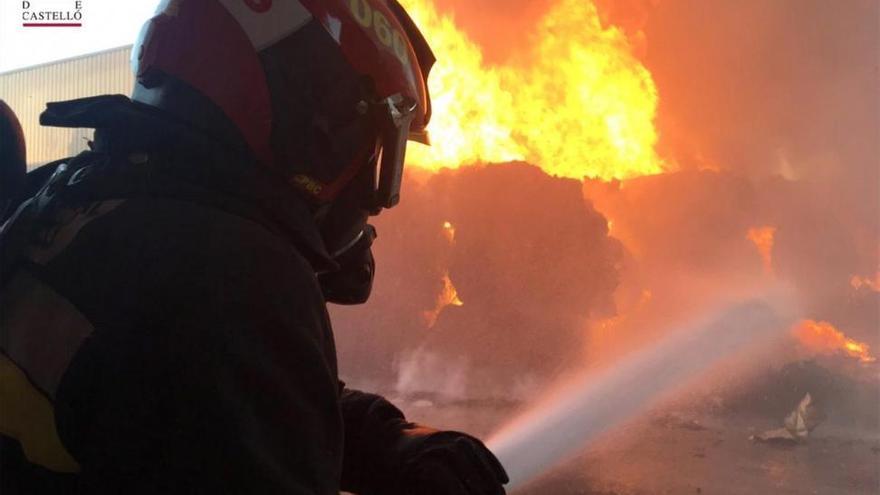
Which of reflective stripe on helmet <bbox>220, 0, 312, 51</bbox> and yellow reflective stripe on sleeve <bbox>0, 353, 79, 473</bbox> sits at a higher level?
reflective stripe on helmet <bbox>220, 0, 312, 51</bbox>

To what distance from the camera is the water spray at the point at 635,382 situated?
12.4 feet

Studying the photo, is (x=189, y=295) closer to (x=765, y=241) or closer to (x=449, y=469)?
(x=449, y=469)

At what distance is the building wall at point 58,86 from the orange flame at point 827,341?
17.6 feet

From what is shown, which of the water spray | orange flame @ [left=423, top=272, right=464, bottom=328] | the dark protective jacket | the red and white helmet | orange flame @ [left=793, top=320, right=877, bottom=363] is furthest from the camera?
orange flame @ [left=423, top=272, right=464, bottom=328]

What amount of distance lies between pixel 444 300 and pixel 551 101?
206cm

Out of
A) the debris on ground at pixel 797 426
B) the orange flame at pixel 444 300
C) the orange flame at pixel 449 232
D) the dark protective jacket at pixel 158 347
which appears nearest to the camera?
the dark protective jacket at pixel 158 347

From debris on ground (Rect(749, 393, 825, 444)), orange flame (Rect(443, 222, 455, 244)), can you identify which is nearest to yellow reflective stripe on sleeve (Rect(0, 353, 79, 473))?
debris on ground (Rect(749, 393, 825, 444))

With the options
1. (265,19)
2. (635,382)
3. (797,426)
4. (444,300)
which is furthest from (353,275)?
(444,300)

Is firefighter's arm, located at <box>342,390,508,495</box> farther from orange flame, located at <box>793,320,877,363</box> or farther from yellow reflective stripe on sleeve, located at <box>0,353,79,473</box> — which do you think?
orange flame, located at <box>793,320,877,363</box>

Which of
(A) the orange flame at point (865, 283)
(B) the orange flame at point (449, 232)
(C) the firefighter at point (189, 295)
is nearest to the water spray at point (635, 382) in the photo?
(A) the orange flame at point (865, 283)

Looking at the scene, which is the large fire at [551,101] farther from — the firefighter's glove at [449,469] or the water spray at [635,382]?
the firefighter's glove at [449,469]

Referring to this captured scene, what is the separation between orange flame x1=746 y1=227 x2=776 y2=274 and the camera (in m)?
4.66

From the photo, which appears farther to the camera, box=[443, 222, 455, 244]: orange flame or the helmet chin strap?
box=[443, 222, 455, 244]: orange flame

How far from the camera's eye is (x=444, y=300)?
217 inches
